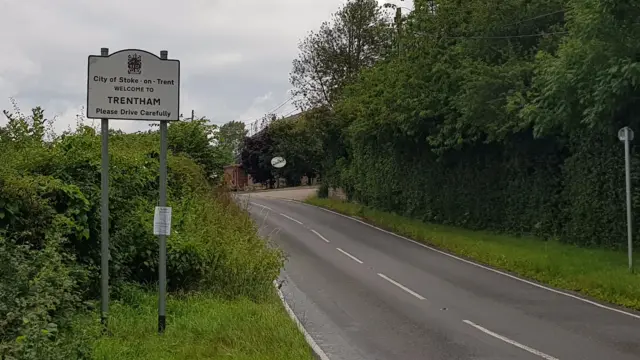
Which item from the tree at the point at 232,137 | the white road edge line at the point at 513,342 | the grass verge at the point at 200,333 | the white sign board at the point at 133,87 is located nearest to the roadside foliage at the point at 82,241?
the grass verge at the point at 200,333

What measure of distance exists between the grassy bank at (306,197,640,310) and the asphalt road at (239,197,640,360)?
74cm

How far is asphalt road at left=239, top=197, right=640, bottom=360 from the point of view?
962cm

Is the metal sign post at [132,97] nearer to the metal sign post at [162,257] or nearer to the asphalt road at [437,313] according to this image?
the metal sign post at [162,257]

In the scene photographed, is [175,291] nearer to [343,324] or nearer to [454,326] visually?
[343,324]

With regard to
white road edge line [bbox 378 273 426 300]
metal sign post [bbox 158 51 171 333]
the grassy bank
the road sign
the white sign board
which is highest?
the road sign

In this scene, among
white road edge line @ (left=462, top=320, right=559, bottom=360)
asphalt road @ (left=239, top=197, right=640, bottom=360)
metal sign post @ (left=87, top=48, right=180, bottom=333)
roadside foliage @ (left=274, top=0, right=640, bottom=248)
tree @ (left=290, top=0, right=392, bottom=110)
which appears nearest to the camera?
metal sign post @ (left=87, top=48, right=180, bottom=333)

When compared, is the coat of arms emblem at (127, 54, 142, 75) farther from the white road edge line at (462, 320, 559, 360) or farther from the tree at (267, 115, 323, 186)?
the tree at (267, 115, 323, 186)

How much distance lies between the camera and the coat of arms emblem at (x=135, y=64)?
8.29 meters

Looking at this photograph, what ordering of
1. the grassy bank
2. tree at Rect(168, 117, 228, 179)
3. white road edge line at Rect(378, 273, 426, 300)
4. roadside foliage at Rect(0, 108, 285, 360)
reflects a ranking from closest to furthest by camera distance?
roadside foliage at Rect(0, 108, 285, 360) < the grassy bank < white road edge line at Rect(378, 273, 426, 300) < tree at Rect(168, 117, 228, 179)

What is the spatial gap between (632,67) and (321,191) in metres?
34.5

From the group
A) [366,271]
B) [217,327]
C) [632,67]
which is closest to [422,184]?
[366,271]

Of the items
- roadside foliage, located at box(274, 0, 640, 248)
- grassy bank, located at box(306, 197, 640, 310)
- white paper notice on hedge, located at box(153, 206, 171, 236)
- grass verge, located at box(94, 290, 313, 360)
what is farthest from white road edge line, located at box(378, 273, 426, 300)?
white paper notice on hedge, located at box(153, 206, 171, 236)

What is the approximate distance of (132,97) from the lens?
8.34m

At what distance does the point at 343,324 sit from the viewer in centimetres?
1152
